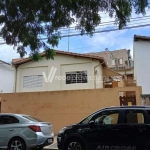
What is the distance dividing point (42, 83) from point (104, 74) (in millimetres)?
5693

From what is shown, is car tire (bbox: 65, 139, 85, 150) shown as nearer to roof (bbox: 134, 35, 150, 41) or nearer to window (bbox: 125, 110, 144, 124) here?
window (bbox: 125, 110, 144, 124)

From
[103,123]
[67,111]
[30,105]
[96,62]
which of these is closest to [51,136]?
[103,123]

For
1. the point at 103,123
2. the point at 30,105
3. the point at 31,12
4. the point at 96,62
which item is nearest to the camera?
the point at 103,123

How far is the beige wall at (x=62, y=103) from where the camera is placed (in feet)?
42.2

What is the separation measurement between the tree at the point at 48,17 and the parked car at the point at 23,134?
3.09 meters

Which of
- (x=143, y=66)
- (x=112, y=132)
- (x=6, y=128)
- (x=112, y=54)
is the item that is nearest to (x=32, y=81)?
(x=143, y=66)

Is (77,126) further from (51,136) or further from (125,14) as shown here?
(125,14)

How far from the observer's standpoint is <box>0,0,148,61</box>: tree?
767cm

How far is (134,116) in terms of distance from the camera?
716 cm

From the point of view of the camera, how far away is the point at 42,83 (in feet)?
61.9

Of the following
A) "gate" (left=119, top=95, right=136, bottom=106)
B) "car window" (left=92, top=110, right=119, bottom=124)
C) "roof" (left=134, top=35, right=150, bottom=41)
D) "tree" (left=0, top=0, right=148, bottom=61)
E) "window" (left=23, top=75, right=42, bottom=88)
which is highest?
"roof" (left=134, top=35, right=150, bottom=41)

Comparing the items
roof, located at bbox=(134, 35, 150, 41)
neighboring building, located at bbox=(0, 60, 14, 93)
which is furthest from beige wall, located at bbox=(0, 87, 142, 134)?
neighboring building, located at bbox=(0, 60, 14, 93)

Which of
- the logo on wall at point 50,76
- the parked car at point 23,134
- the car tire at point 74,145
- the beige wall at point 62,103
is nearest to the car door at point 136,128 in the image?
the car tire at point 74,145

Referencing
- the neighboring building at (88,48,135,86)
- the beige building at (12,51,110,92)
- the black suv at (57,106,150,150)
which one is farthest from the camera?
the neighboring building at (88,48,135,86)
